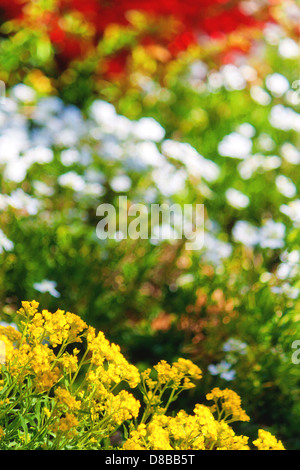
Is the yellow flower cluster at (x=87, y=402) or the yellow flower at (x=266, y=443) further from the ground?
the yellow flower cluster at (x=87, y=402)

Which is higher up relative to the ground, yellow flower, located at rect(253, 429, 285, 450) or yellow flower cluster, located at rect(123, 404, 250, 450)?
yellow flower cluster, located at rect(123, 404, 250, 450)

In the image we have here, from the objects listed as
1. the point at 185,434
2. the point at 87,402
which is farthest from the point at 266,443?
the point at 87,402

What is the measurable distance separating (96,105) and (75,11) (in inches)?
29.2

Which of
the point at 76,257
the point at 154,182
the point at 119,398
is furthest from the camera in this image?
the point at 154,182

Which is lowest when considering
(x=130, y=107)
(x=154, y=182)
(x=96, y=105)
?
(x=154, y=182)

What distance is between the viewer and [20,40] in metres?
3.09

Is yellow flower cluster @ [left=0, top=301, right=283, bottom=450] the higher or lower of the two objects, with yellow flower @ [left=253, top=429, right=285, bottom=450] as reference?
higher

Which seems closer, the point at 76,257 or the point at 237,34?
the point at 76,257

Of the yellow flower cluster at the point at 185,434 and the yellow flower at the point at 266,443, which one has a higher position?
the yellow flower cluster at the point at 185,434

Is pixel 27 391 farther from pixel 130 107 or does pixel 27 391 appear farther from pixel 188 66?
pixel 188 66

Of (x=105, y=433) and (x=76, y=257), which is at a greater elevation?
(x=76, y=257)

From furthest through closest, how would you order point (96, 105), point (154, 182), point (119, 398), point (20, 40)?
point (20, 40), point (96, 105), point (154, 182), point (119, 398)

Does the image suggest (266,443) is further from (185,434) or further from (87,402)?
(87,402)

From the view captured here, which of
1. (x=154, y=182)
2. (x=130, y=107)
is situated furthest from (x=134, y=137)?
(x=130, y=107)
